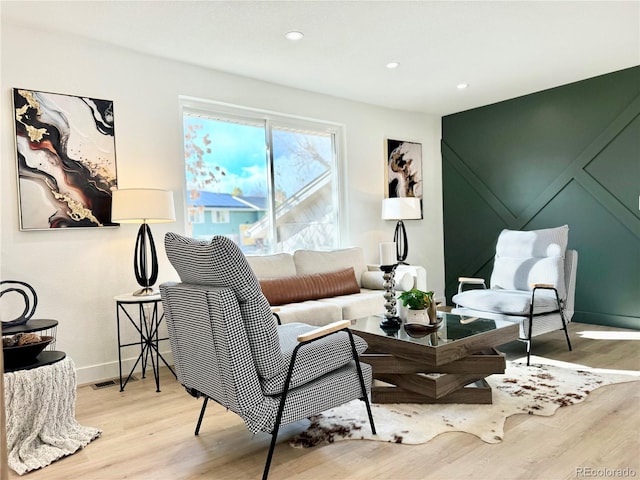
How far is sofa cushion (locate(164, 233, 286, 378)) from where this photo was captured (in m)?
1.81

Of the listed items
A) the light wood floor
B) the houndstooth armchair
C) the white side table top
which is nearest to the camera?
the houndstooth armchair

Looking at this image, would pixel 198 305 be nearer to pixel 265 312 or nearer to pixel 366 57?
pixel 265 312

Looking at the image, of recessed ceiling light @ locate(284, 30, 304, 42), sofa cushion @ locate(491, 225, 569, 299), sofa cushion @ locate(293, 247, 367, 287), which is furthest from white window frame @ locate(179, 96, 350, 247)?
sofa cushion @ locate(491, 225, 569, 299)

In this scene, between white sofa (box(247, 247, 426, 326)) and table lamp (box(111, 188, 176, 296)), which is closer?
table lamp (box(111, 188, 176, 296))

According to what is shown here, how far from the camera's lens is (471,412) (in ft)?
8.23

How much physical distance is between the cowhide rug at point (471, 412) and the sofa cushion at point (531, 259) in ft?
3.10

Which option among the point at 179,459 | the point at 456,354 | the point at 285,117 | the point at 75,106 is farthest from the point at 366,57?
the point at 179,459

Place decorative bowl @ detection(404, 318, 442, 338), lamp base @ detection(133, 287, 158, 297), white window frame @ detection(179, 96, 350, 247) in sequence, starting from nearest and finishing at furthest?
decorative bowl @ detection(404, 318, 442, 338) → lamp base @ detection(133, 287, 158, 297) → white window frame @ detection(179, 96, 350, 247)

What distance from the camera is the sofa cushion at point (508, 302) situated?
353 centimetres

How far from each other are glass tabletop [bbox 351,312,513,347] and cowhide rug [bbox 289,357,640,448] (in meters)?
0.39

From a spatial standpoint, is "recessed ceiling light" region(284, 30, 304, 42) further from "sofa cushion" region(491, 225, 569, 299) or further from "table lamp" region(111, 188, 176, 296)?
"sofa cushion" region(491, 225, 569, 299)

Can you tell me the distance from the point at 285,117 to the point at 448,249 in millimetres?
2944

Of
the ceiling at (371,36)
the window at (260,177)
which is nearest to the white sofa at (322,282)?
the window at (260,177)

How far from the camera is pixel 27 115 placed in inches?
124
